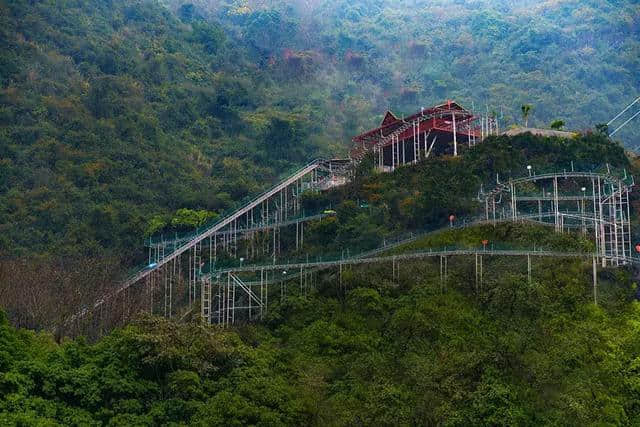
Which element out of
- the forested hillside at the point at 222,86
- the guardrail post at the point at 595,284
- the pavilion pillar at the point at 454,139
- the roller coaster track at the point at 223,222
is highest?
the forested hillside at the point at 222,86

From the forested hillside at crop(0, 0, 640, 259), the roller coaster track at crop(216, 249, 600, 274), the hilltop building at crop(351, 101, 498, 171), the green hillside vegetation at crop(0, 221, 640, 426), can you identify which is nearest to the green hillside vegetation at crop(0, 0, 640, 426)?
the green hillside vegetation at crop(0, 221, 640, 426)

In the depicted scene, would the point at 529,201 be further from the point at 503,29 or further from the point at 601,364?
the point at 503,29

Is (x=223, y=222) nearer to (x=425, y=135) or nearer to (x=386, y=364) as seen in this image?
(x=425, y=135)

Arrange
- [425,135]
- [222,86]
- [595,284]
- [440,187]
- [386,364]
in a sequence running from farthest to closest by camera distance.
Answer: [222,86] → [425,135] → [440,187] → [595,284] → [386,364]

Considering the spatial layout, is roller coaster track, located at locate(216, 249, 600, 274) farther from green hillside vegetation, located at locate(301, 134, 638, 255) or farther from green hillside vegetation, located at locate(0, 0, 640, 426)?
green hillside vegetation, located at locate(301, 134, 638, 255)

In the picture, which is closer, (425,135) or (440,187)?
(440,187)

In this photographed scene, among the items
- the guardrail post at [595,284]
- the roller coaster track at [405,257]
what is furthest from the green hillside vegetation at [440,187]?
the guardrail post at [595,284]

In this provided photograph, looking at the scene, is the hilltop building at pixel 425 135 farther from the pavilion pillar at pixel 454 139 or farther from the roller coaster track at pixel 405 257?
the roller coaster track at pixel 405 257

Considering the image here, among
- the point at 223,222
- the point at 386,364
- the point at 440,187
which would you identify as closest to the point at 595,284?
the point at 386,364

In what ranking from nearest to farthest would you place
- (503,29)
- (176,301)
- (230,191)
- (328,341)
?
(328,341) → (176,301) → (230,191) → (503,29)

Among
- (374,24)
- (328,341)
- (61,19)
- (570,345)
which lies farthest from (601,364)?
(374,24)

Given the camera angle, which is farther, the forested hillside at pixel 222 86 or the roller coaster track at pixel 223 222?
the forested hillside at pixel 222 86
